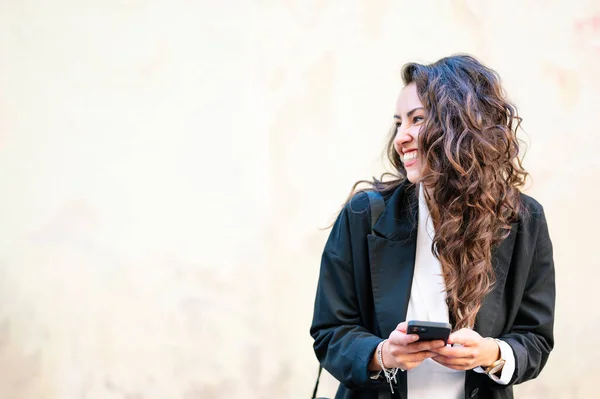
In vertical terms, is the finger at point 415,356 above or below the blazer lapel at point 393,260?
below

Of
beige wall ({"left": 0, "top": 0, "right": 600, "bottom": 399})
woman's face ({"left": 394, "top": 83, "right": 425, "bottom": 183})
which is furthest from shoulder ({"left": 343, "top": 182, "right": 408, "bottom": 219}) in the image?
beige wall ({"left": 0, "top": 0, "right": 600, "bottom": 399})

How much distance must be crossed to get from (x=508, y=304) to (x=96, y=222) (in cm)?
197

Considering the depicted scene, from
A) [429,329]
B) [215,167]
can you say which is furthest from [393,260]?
[215,167]

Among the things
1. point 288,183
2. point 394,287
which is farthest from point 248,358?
point 394,287

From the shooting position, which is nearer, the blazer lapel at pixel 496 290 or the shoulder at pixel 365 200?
the blazer lapel at pixel 496 290

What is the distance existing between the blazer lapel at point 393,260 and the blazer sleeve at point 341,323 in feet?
0.23

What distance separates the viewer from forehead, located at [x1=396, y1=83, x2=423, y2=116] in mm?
2234

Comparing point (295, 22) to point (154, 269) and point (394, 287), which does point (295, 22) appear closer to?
point (154, 269)

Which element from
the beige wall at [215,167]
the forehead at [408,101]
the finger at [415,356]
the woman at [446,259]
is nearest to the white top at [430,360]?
the woman at [446,259]

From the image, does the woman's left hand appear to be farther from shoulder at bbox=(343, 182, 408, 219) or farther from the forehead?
the forehead

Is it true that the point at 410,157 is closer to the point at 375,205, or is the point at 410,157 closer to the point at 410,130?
the point at 410,130

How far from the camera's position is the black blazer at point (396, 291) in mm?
2145

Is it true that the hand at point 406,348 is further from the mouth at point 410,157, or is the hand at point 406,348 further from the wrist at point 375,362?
the mouth at point 410,157

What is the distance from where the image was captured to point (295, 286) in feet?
11.7
